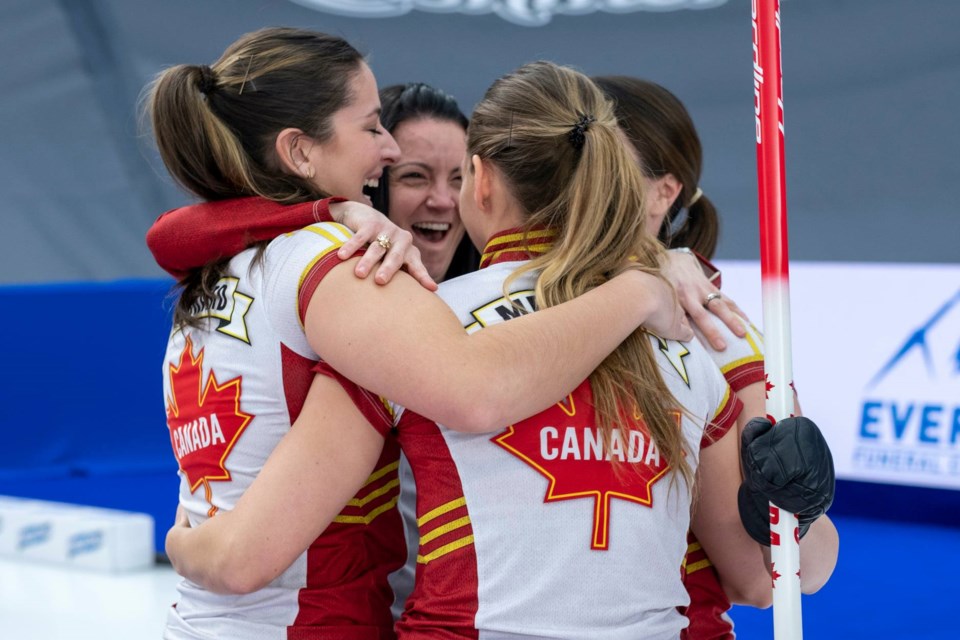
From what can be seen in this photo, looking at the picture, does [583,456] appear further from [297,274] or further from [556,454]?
[297,274]

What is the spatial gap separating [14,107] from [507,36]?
297 cm

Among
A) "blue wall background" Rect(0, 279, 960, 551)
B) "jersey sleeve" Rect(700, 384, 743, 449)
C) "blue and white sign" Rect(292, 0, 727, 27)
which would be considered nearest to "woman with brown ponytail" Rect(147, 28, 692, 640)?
"jersey sleeve" Rect(700, 384, 743, 449)

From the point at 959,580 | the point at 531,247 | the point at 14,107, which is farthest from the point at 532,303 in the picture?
the point at 14,107

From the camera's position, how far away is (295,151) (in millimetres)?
1824

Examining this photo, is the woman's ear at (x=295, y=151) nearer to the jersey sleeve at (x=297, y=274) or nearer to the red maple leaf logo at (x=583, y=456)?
the jersey sleeve at (x=297, y=274)

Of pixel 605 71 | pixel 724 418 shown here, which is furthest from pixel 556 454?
pixel 605 71

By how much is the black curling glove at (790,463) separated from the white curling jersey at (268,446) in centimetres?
47

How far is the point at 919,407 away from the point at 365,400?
3.70m

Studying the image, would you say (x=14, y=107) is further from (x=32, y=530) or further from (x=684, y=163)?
(x=684, y=163)

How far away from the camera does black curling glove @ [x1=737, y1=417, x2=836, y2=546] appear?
143 centimetres

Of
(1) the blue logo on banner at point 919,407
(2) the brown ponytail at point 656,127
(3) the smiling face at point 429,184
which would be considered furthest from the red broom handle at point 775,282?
(1) the blue logo on banner at point 919,407

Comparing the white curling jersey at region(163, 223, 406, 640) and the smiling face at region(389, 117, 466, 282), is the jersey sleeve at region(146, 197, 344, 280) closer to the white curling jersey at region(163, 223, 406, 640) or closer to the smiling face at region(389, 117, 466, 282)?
the white curling jersey at region(163, 223, 406, 640)

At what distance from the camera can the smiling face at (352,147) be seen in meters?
1.85

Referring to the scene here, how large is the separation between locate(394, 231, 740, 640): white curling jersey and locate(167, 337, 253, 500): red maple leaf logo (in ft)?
0.84
